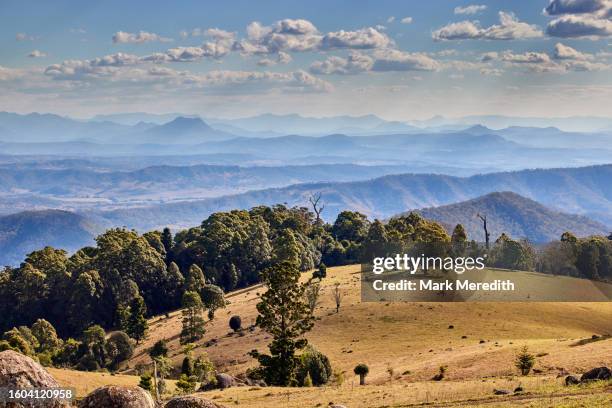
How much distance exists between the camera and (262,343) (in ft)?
282

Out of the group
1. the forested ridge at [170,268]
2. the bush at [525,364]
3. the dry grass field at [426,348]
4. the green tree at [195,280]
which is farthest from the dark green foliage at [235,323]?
the bush at [525,364]

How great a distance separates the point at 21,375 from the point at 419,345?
5882 cm

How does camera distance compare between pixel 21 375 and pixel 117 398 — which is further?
pixel 21 375

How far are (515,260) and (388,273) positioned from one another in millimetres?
26796

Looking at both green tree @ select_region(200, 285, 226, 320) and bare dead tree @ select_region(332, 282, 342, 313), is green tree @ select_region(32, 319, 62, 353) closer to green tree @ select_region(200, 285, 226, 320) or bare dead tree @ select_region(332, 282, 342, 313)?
green tree @ select_region(200, 285, 226, 320)

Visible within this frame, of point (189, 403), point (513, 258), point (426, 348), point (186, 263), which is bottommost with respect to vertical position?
point (426, 348)

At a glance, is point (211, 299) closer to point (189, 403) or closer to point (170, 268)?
point (170, 268)

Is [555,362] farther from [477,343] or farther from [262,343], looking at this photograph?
[262,343]

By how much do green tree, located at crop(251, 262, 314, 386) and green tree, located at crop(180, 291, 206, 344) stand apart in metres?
37.1

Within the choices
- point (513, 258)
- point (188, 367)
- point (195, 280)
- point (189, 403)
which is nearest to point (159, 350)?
point (188, 367)

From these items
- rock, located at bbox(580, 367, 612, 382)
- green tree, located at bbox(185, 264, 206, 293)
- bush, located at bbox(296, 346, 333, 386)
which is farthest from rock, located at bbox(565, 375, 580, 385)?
green tree, located at bbox(185, 264, 206, 293)

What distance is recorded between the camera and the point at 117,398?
68.0ft

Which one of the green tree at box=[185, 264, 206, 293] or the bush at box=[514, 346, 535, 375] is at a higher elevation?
the green tree at box=[185, 264, 206, 293]

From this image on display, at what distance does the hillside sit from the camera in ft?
147
